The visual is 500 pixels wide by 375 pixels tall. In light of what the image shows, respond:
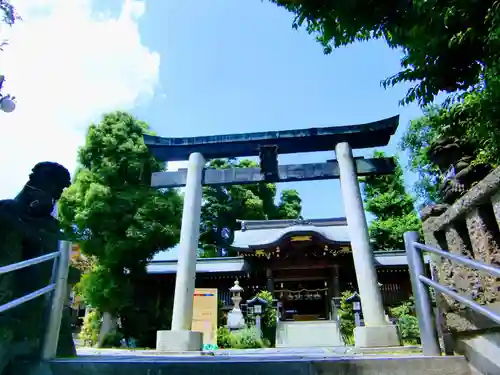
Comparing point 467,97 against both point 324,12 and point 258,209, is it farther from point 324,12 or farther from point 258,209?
point 258,209

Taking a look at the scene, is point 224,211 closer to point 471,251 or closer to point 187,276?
point 187,276

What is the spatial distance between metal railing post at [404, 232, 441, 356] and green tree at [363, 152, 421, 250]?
67.3ft

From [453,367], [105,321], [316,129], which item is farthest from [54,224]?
[105,321]

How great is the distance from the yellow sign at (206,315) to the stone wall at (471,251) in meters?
10.2

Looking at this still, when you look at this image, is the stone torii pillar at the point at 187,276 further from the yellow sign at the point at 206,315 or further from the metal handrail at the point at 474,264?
the metal handrail at the point at 474,264

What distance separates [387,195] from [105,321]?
64.1 ft

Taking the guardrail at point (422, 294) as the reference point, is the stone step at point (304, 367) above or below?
below

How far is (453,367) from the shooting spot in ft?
6.19

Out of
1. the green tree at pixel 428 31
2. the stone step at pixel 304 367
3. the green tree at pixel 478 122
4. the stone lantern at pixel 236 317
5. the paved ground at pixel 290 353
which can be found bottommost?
the paved ground at pixel 290 353

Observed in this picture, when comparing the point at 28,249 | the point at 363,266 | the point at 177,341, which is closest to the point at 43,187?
the point at 28,249

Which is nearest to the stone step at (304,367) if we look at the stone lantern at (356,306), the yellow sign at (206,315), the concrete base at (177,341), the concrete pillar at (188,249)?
the concrete base at (177,341)

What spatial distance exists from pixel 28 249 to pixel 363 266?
6521 millimetres

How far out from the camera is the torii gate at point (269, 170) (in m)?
7.52

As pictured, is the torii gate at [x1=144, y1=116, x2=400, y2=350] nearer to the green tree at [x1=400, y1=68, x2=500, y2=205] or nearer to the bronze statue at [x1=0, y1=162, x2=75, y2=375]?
the green tree at [x1=400, y1=68, x2=500, y2=205]
